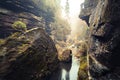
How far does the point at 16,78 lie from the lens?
13914 mm

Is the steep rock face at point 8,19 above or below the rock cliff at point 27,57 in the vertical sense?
above

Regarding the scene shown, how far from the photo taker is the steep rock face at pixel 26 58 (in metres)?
14.1

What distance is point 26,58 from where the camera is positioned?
1513cm

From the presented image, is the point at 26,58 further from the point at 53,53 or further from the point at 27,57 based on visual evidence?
the point at 53,53

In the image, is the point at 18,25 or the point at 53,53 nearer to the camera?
the point at 53,53

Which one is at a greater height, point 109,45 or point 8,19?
point 8,19

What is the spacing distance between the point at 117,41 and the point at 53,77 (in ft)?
36.4

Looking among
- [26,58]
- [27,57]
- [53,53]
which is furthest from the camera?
[53,53]

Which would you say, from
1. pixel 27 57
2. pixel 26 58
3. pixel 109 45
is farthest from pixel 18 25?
pixel 109 45

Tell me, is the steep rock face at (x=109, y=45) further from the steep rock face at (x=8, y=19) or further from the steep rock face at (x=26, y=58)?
the steep rock face at (x=8, y=19)

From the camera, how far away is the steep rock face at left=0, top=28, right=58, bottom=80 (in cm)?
1412

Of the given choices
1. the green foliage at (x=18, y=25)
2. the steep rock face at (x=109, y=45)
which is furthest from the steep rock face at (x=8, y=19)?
the steep rock face at (x=109, y=45)

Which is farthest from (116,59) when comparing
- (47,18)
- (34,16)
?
(47,18)

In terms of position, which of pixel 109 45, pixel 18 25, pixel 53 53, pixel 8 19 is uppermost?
pixel 8 19
